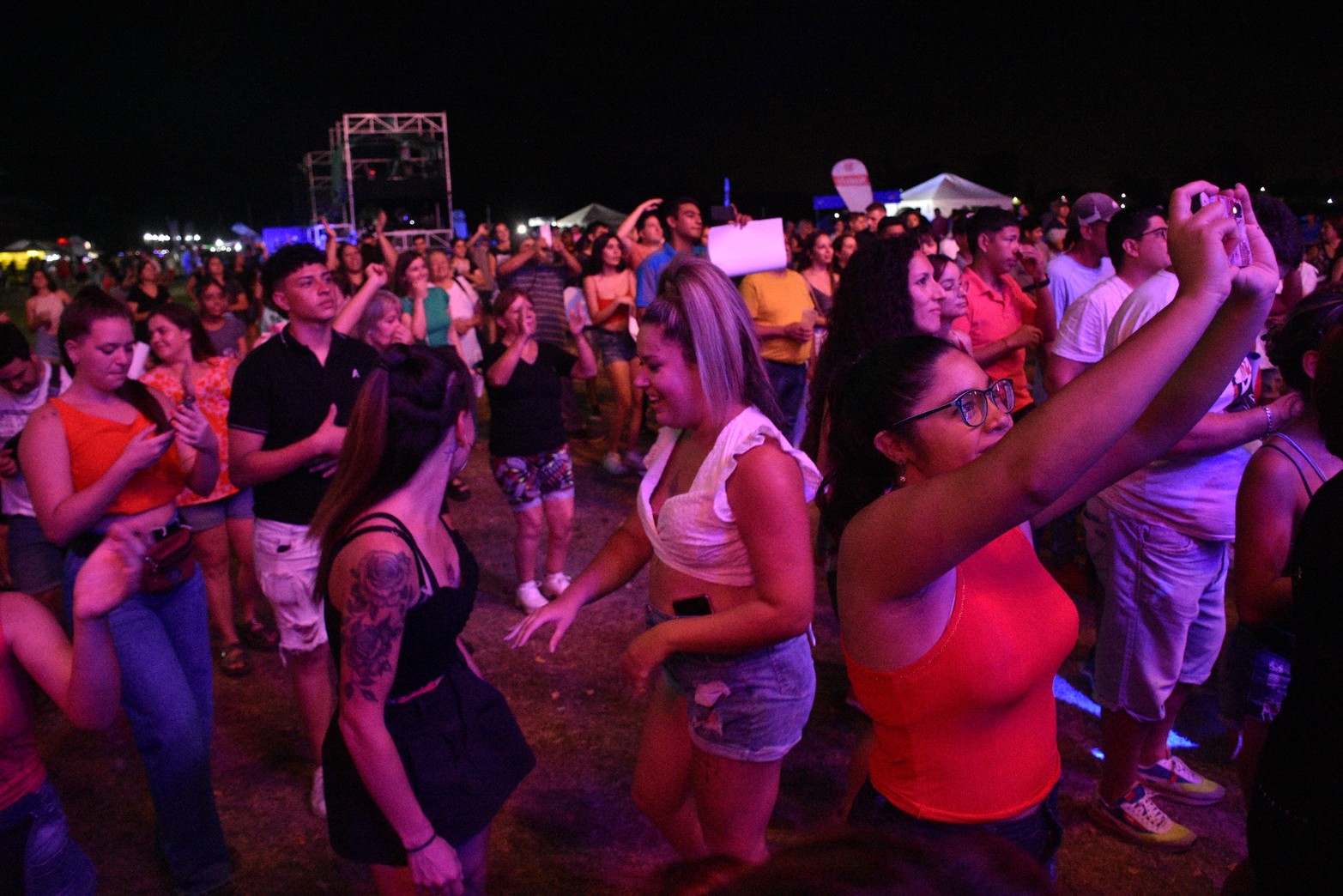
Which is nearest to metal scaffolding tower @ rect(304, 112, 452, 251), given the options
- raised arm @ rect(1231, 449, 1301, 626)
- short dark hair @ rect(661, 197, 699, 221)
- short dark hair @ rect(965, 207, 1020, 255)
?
short dark hair @ rect(661, 197, 699, 221)

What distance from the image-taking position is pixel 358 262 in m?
9.80

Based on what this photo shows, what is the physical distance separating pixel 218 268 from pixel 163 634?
1111 centimetres

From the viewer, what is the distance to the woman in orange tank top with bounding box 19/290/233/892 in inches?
110

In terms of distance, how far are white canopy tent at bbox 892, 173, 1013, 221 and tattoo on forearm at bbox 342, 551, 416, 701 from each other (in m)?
18.6

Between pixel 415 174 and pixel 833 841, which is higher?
pixel 415 174

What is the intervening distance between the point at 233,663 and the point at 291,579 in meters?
1.73

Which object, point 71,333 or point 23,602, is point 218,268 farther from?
point 23,602

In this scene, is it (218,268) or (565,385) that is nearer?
(565,385)

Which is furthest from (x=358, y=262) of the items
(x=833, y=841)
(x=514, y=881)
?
(x=833, y=841)

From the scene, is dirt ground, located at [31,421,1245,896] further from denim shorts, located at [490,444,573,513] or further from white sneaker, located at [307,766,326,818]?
denim shorts, located at [490,444,573,513]

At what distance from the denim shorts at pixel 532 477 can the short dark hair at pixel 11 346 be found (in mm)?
2484

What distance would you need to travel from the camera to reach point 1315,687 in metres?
1.47

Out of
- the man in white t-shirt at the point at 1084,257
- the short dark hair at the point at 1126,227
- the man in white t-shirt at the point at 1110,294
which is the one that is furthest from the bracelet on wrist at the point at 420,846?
the man in white t-shirt at the point at 1084,257

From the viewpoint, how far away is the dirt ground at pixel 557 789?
311 centimetres
